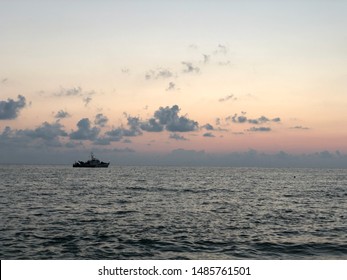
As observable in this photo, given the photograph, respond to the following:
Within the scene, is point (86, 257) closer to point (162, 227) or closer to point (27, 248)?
point (27, 248)

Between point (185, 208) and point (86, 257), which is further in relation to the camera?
point (185, 208)

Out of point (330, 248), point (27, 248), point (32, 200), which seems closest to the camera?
point (27, 248)

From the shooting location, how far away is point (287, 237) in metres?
33.2

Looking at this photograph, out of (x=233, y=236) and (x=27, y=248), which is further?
(x=233, y=236)

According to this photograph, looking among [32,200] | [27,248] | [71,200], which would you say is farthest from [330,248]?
[32,200]

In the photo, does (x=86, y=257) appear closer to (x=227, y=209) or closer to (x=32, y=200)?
(x=227, y=209)
